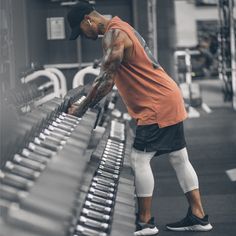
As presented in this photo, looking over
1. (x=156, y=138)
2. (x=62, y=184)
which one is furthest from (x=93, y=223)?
(x=62, y=184)

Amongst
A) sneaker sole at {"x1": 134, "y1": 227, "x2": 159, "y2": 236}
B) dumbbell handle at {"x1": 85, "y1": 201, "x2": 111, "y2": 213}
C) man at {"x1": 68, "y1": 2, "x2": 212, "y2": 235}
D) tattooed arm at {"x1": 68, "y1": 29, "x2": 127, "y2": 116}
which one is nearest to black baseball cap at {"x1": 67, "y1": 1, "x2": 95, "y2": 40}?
man at {"x1": 68, "y1": 2, "x2": 212, "y2": 235}

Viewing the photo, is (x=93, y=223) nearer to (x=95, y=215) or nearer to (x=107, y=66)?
(x=95, y=215)

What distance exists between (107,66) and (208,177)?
2643 mm

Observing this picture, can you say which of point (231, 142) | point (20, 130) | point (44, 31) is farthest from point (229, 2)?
point (20, 130)

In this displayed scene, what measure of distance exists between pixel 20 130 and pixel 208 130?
24.6ft

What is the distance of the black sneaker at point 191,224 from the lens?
13.7ft

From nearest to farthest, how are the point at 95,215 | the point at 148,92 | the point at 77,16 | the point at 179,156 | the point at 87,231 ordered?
the point at 87,231, the point at 95,215, the point at 77,16, the point at 148,92, the point at 179,156

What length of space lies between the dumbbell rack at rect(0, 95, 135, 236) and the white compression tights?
3.3 inches

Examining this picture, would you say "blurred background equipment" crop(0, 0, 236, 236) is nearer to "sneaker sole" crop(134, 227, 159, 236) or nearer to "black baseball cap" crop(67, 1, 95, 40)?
"sneaker sole" crop(134, 227, 159, 236)

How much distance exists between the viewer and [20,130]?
2.62 m

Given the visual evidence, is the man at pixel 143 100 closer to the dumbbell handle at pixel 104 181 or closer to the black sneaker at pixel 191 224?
the black sneaker at pixel 191 224

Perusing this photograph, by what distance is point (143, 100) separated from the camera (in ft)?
13.0

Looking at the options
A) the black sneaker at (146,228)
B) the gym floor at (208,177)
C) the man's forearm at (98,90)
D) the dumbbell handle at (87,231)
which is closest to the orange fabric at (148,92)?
the man's forearm at (98,90)

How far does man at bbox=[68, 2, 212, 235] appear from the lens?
3.79 meters
